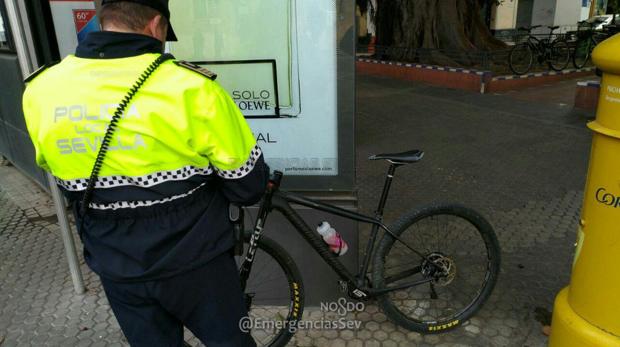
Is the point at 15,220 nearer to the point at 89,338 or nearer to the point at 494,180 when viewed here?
the point at 89,338

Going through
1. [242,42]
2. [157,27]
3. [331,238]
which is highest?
[157,27]

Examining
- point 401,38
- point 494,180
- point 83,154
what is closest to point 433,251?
point 83,154

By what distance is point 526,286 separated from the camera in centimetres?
332

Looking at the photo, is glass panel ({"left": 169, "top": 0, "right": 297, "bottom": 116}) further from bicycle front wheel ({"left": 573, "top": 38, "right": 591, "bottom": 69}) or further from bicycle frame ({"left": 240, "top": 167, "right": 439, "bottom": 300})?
bicycle front wheel ({"left": 573, "top": 38, "right": 591, "bottom": 69})

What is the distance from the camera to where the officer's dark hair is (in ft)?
4.83

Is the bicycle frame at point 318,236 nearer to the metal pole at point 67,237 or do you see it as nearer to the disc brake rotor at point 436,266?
the disc brake rotor at point 436,266

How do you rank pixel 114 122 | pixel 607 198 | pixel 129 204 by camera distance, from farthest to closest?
1. pixel 607 198
2. pixel 129 204
3. pixel 114 122

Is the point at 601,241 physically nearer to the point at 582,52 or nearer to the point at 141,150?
the point at 141,150

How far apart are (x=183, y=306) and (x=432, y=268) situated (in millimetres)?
1644

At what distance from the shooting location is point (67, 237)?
320 centimetres

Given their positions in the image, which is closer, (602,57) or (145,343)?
(145,343)

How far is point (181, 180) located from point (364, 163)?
15.4 ft

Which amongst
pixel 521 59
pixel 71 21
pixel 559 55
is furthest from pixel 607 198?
pixel 559 55

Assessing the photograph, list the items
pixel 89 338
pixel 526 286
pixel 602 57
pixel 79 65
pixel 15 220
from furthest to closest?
pixel 15 220
pixel 526 286
pixel 89 338
pixel 602 57
pixel 79 65
